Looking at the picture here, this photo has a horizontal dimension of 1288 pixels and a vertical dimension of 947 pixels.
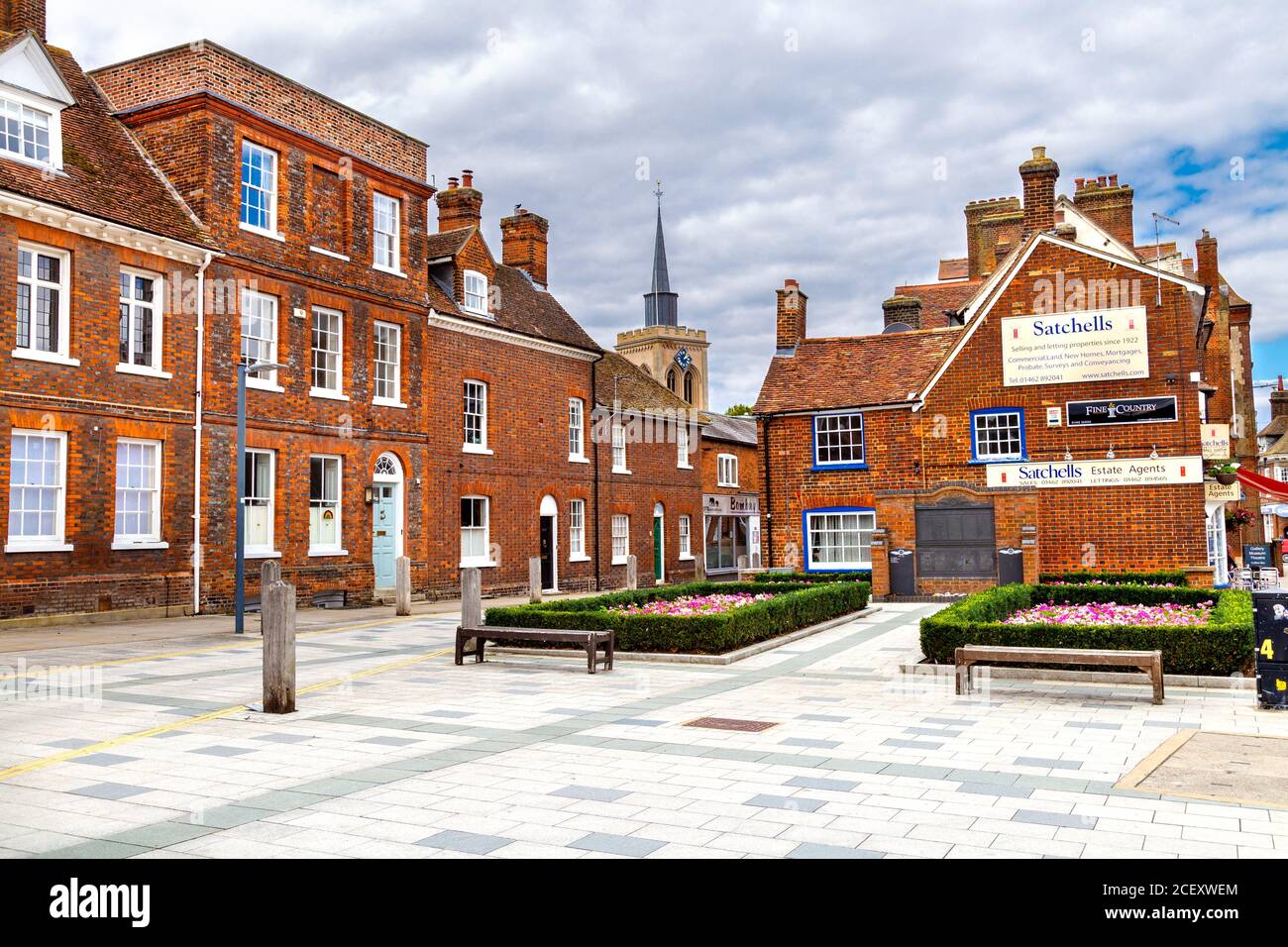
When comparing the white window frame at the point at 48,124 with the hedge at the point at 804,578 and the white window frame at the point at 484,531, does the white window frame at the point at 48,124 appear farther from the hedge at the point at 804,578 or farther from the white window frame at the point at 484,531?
the hedge at the point at 804,578

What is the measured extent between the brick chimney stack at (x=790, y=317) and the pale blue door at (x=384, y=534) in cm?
1369

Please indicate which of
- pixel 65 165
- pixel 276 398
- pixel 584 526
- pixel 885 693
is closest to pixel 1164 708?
pixel 885 693

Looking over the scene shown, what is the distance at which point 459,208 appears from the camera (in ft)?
109

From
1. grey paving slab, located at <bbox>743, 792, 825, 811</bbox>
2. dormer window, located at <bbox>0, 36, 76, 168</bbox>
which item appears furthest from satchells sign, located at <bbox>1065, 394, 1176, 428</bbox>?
dormer window, located at <bbox>0, 36, 76, 168</bbox>

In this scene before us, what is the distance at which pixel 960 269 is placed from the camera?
47656mm

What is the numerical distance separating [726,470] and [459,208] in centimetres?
2115

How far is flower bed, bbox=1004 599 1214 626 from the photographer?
1368 cm

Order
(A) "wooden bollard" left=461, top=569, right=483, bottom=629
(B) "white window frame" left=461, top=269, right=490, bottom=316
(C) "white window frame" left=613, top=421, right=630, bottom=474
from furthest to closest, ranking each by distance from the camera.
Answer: (C) "white window frame" left=613, top=421, right=630, bottom=474, (B) "white window frame" left=461, top=269, right=490, bottom=316, (A) "wooden bollard" left=461, top=569, right=483, bottom=629

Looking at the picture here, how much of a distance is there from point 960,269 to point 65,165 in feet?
125

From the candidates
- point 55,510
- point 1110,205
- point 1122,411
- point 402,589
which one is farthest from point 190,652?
point 1110,205

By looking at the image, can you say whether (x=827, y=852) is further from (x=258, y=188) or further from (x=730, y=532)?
(x=730, y=532)

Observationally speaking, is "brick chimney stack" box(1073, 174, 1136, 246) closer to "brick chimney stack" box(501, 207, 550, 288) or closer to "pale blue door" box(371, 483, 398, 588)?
"brick chimney stack" box(501, 207, 550, 288)

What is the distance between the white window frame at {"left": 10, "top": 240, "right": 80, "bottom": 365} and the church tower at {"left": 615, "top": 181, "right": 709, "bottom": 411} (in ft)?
253

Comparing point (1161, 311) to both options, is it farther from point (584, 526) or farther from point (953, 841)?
point (953, 841)
